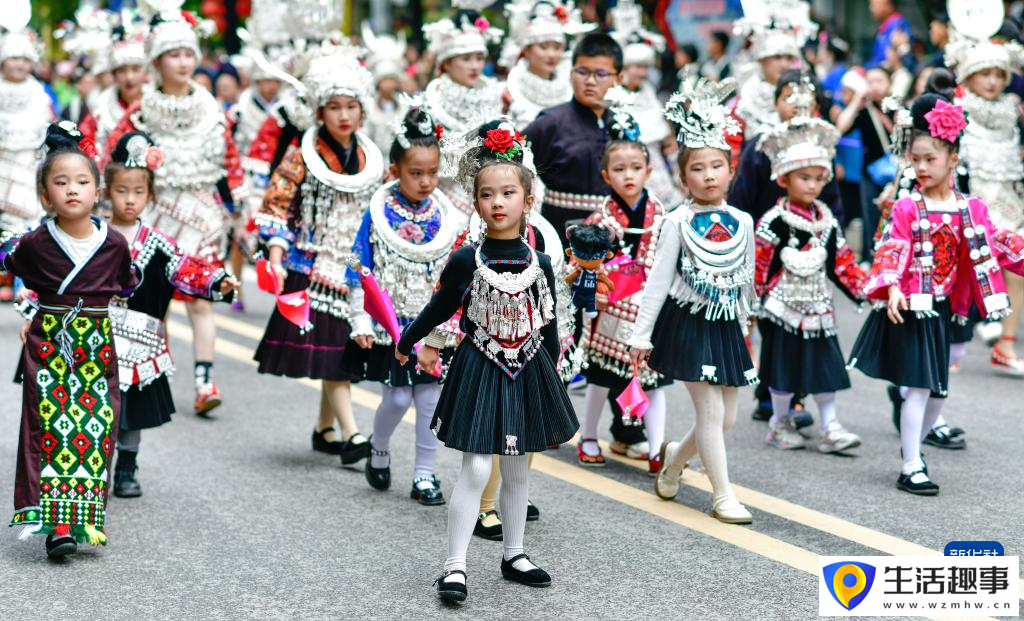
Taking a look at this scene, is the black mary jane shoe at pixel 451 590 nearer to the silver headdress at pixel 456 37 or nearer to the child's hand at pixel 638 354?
the child's hand at pixel 638 354

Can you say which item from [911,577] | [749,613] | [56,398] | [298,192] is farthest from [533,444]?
[298,192]

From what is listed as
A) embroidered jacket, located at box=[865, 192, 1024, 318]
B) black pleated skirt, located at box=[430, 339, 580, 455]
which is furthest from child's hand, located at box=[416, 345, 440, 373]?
embroidered jacket, located at box=[865, 192, 1024, 318]

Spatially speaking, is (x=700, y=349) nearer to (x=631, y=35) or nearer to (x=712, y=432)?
(x=712, y=432)

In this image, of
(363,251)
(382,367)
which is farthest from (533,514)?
(363,251)

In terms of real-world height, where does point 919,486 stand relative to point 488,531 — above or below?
above

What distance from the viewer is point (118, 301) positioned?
6219mm

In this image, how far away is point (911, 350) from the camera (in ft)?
21.1

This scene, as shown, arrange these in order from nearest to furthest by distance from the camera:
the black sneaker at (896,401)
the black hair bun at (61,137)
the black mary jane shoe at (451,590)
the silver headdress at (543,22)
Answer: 1. the black mary jane shoe at (451,590)
2. the black hair bun at (61,137)
3. the black sneaker at (896,401)
4. the silver headdress at (543,22)

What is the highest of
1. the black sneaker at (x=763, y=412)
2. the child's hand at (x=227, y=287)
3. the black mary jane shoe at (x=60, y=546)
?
the child's hand at (x=227, y=287)

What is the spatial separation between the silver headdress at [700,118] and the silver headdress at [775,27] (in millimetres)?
3487

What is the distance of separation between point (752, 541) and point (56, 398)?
2745 millimetres

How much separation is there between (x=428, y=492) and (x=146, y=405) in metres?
1.28

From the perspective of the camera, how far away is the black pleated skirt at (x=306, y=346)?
22.7 feet

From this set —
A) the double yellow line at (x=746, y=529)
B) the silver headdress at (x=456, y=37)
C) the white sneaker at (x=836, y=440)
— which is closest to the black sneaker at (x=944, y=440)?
the white sneaker at (x=836, y=440)
